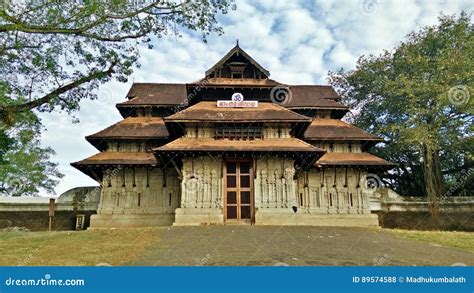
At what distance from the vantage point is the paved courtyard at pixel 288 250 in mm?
9078

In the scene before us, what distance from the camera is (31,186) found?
126 feet

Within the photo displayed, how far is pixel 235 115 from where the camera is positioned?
21.1m

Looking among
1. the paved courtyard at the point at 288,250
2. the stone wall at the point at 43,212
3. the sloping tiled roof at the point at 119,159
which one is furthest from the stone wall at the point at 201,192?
the stone wall at the point at 43,212

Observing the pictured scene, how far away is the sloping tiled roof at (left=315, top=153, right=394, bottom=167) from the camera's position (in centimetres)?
2303

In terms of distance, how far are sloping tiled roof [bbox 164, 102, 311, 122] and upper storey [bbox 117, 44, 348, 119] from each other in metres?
1.15

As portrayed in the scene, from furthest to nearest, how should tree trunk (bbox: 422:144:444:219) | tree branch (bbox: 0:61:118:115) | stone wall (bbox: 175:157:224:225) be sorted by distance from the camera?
tree trunk (bbox: 422:144:444:219) → stone wall (bbox: 175:157:224:225) → tree branch (bbox: 0:61:118:115)

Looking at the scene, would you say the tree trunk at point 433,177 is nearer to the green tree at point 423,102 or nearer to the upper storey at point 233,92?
the green tree at point 423,102

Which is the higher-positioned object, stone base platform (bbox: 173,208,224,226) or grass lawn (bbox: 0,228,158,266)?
stone base platform (bbox: 173,208,224,226)

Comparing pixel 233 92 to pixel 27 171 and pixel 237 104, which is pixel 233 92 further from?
pixel 27 171

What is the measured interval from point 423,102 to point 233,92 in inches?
617

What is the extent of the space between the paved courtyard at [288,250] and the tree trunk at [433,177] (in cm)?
1389

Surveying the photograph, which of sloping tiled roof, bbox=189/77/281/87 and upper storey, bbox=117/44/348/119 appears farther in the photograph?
upper storey, bbox=117/44/348/119

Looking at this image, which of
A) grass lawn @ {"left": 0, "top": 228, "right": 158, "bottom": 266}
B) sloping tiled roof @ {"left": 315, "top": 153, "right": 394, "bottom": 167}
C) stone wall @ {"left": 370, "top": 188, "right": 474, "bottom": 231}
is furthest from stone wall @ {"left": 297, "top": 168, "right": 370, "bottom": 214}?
grass lawn @ {"left": 0, "top": 228, "right": 158, "bottom": 266}

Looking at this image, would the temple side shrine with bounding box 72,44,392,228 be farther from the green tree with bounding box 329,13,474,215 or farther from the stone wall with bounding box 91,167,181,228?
the green tree with bounding box 329,13,474,215
